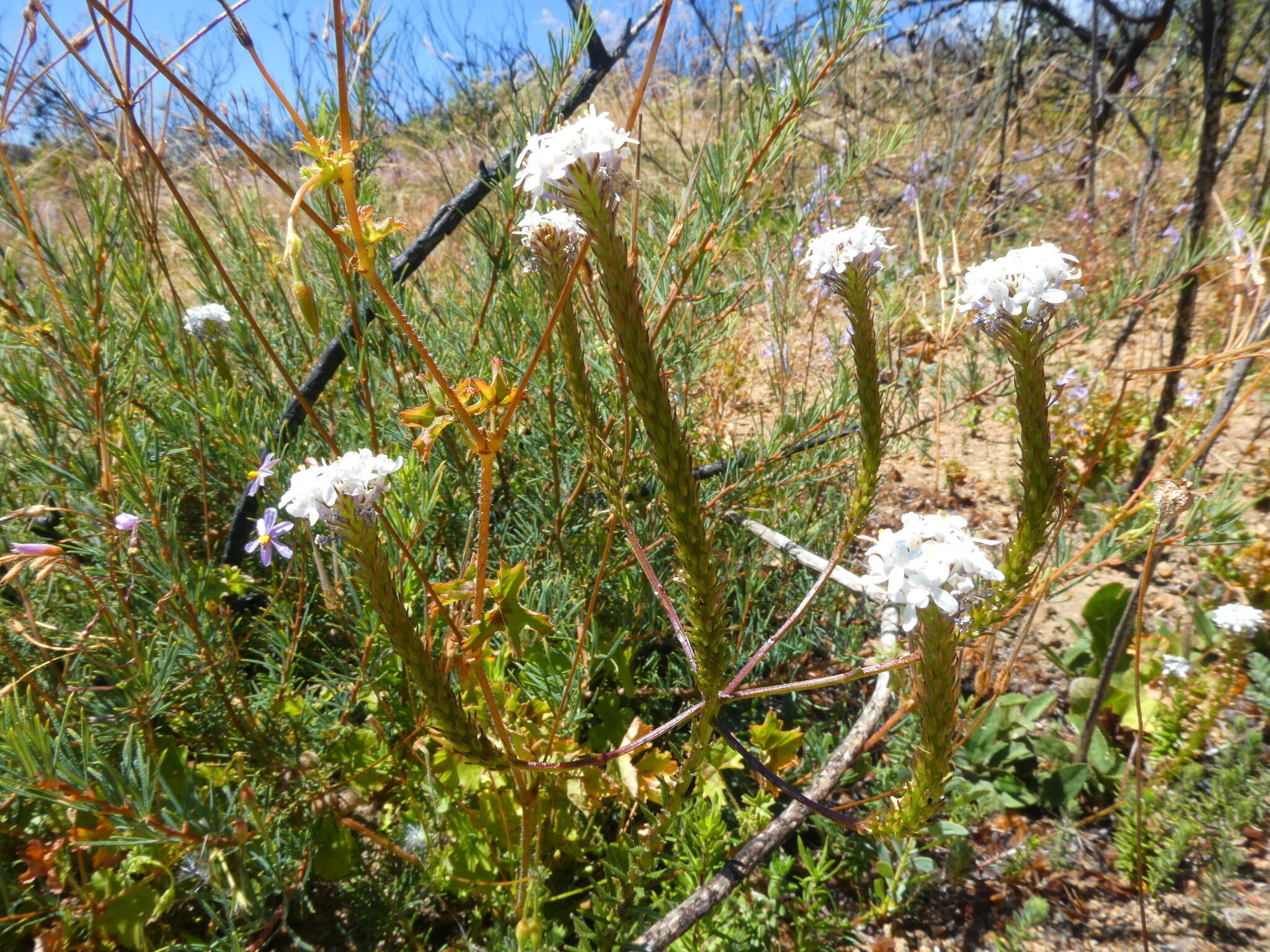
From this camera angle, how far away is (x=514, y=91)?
160cm

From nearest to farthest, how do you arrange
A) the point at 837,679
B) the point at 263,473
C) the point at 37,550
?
1. the point at 837,679
2. the point at 37,550
3. the point at 263,473

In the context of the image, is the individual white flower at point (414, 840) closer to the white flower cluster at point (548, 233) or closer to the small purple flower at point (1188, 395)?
the white flower cluster at point (548, 233)

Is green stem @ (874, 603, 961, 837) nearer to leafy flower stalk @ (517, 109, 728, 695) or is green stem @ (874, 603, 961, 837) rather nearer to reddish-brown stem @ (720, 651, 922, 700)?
reddish-brown stem @ (720, 651, 922, 700)

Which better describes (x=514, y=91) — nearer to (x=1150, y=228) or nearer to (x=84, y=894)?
(x=84, y=894)

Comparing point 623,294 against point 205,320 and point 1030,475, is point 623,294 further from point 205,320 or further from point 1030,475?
point 205,320

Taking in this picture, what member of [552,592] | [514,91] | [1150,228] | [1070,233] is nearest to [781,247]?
[514,91]

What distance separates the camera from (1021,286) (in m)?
0.94

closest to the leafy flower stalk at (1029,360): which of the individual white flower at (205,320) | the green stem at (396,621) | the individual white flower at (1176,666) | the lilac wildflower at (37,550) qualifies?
the green stem at (396,621)

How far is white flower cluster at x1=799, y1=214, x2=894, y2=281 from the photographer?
113 centimetres

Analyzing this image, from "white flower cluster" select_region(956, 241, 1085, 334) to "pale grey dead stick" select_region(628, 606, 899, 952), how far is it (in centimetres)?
83

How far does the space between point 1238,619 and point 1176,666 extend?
24 cm

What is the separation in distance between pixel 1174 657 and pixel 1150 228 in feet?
12.9

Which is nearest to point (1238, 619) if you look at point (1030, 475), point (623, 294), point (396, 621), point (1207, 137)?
point (1207, 137)

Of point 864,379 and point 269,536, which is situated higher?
point 864,379
